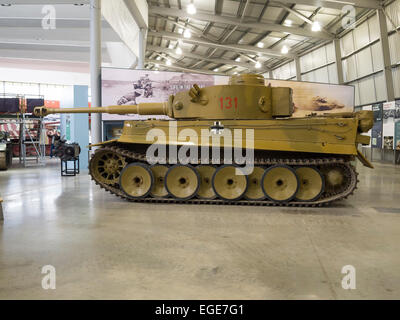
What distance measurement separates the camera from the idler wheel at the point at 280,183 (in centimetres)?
810

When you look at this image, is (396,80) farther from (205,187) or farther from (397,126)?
(205,187)

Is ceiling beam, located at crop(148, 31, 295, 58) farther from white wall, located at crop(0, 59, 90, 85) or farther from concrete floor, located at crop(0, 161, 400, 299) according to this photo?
concrete floor, located at crop(0, 161, 400, 299)

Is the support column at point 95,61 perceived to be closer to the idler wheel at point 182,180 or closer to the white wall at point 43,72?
the idler wheel at point 182,180

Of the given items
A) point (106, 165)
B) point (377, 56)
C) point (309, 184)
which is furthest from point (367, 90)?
point (106, 165)

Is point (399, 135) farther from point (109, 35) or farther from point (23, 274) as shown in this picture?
point (23, 274)

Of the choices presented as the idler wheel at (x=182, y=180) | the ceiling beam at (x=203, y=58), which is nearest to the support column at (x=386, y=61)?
the idler wheel at (x=182, y=180)

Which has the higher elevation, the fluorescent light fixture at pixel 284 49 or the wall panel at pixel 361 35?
the fluorescent light fixture at pixel 284 49

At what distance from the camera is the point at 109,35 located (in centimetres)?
1680

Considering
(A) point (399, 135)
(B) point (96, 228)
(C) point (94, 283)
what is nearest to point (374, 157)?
(A) point (399, 135)

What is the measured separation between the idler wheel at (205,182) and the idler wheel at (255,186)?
2.76 ft

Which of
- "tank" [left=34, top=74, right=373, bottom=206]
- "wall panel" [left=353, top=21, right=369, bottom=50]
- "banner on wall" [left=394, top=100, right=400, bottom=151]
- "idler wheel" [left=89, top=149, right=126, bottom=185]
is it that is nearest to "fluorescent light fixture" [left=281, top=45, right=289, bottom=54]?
"wall panel" [left=353, top=21, right=369, bottom=50]

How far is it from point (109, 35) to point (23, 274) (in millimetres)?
14658

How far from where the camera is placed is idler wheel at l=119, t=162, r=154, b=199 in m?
8.62

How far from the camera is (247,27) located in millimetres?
22125
